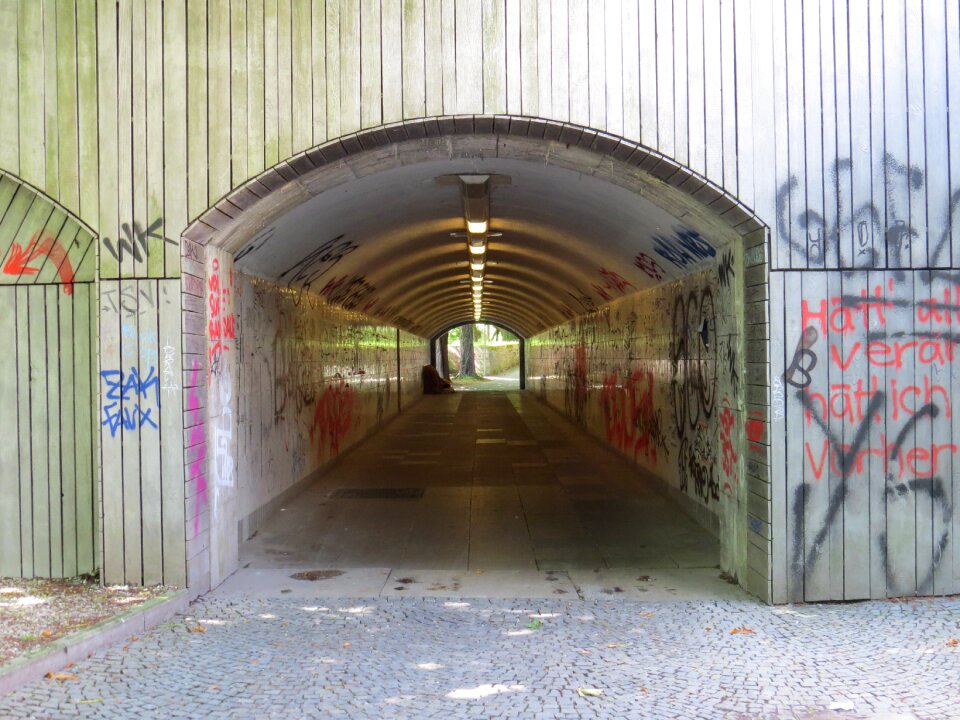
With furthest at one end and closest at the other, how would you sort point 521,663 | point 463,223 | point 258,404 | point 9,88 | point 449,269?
1. point 449,269
2. point 463,223
3. point 258,404
4. point 9,88
5. point 521,663

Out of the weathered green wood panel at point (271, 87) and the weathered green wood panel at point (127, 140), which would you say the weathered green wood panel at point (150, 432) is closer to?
the weathered green wood panel at point (127, 140)

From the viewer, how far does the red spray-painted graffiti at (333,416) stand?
11802 millimetres

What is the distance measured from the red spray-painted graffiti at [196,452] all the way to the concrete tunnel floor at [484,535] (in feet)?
2.45

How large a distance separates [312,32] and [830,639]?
18.6 feet

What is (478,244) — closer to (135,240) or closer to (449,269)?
(449,269)

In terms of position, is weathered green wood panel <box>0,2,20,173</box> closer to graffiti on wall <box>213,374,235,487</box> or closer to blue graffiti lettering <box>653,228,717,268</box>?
graffiti on wall <box>213,374,235,487</box>

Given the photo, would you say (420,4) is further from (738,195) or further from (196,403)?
(196,403)

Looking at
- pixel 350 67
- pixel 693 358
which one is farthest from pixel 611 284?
pixel 350 67

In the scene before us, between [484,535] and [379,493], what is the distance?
9.47 feet

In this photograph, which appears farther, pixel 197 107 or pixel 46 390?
pixel 46 390

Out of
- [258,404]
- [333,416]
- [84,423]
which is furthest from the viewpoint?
[333,416]

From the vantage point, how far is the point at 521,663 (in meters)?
4.82

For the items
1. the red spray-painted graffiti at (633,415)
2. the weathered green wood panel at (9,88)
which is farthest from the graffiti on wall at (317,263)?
the red spray-painted graffiti at (633,415)

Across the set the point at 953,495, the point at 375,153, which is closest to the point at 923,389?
the point at 953,495
